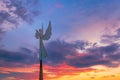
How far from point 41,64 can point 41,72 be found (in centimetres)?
162

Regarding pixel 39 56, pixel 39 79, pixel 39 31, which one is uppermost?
pixel 39 31

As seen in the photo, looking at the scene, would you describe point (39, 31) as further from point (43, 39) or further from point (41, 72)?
point (41, 72)

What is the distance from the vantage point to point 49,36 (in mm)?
77250

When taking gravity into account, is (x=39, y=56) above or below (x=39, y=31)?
below

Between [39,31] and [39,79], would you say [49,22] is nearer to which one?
[39,31]

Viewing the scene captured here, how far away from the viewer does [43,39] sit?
7688 centimetres

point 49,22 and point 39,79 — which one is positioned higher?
point 49,22

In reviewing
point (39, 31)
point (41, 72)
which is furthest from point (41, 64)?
point (39, 31)

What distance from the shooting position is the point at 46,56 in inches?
2968

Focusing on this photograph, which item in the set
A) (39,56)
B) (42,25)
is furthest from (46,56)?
(42,25)

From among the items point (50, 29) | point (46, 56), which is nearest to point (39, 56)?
point (46, 56)

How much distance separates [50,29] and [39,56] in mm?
6233

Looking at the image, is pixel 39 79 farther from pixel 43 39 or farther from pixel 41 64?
pixel 43 39

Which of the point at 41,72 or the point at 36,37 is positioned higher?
the point at 36,37
